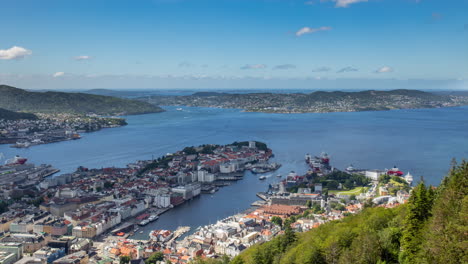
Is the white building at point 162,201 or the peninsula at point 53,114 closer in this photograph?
the white building at point 162,201

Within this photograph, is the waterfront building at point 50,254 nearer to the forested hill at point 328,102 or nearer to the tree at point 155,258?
the tree at point 155,258

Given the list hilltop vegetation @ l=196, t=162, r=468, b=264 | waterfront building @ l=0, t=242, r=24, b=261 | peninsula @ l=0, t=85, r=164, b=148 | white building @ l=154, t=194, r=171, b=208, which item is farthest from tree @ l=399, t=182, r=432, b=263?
peninsula @ l=0, t=85, r=164, b=148

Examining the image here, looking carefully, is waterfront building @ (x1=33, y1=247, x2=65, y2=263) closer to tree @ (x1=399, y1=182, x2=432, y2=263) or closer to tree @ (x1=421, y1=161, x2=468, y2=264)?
tree @ (x1=399, y1=182, x2=432, y2=263)

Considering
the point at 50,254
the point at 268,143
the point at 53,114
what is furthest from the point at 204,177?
the point at 53,114

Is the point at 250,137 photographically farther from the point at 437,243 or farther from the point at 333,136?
the point at 437,243

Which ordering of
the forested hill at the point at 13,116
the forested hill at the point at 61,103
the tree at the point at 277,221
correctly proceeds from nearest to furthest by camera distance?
1. the tree at the point at 277,221
2. the forested hill at the point at 13,116
3. the forested hill at the point at 61,103

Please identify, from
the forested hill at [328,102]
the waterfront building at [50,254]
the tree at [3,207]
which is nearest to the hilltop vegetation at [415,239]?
the waterfront building at [50,254]

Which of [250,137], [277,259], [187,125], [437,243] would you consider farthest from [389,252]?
[187,125]
